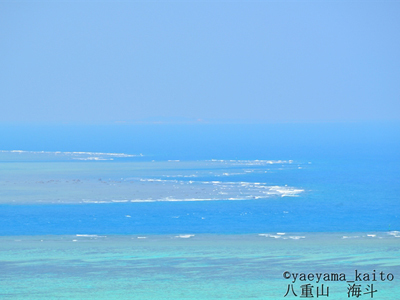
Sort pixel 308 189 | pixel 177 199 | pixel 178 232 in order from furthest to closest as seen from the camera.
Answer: pixel 308 189 → pixel 177 199 → pixel 178 232

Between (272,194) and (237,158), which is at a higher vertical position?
(237,158)

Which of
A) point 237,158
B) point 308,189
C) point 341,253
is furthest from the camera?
point 237,158

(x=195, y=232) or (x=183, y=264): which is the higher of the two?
(x=195, y=232)

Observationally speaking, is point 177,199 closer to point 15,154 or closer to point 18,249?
point 18,249

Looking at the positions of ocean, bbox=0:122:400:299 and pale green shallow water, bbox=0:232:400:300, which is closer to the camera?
pale green shallow water, bbox=0:232:400:300

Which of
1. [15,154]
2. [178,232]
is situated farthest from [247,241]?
[15,154]

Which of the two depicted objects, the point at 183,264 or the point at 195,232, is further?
the point at 195,232
